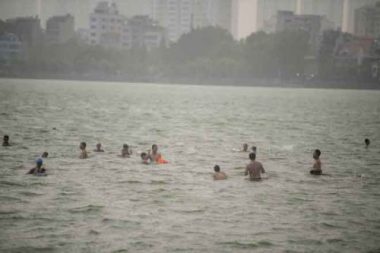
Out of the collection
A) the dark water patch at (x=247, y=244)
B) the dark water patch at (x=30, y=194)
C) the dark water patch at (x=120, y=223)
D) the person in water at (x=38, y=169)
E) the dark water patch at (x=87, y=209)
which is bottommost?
the dark water patch at (x=247, y=244)

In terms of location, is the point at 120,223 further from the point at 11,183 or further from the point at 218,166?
the point at 218,166

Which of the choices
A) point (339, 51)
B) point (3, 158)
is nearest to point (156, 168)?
point (3, 158)

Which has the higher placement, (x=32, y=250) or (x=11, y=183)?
(x=11, y=183)

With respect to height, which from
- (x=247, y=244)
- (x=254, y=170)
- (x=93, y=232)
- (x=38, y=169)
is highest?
(x=254, y=170)

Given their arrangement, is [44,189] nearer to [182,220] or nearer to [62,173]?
[62,173]

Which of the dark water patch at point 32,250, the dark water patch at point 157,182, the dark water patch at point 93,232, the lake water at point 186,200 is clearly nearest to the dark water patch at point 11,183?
the lake water at point 186,200

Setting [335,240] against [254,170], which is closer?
[335,240]

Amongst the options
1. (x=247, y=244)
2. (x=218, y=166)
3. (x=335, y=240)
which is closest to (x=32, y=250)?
(x=247, y=244)

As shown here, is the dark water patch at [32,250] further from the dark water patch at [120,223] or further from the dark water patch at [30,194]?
the dark water patch at [30,194]

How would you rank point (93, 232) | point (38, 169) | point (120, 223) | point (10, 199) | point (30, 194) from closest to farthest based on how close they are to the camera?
point (93, 232) → point (120, 223) → point (10, 199) → point (30, 194) → point (38, 169)

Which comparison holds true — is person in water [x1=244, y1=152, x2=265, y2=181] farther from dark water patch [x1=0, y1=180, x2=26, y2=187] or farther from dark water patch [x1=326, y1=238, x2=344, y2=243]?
dark water patch [x1=0, y1=180, x2=26, y2=187]

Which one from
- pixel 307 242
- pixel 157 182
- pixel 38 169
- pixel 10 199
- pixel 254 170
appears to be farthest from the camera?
pixel 38 169

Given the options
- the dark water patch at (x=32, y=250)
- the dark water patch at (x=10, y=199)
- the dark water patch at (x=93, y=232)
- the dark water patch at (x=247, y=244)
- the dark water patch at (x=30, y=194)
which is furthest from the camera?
the dark water patch at (x=30, y=194)

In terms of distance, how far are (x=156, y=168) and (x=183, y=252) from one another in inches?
565
